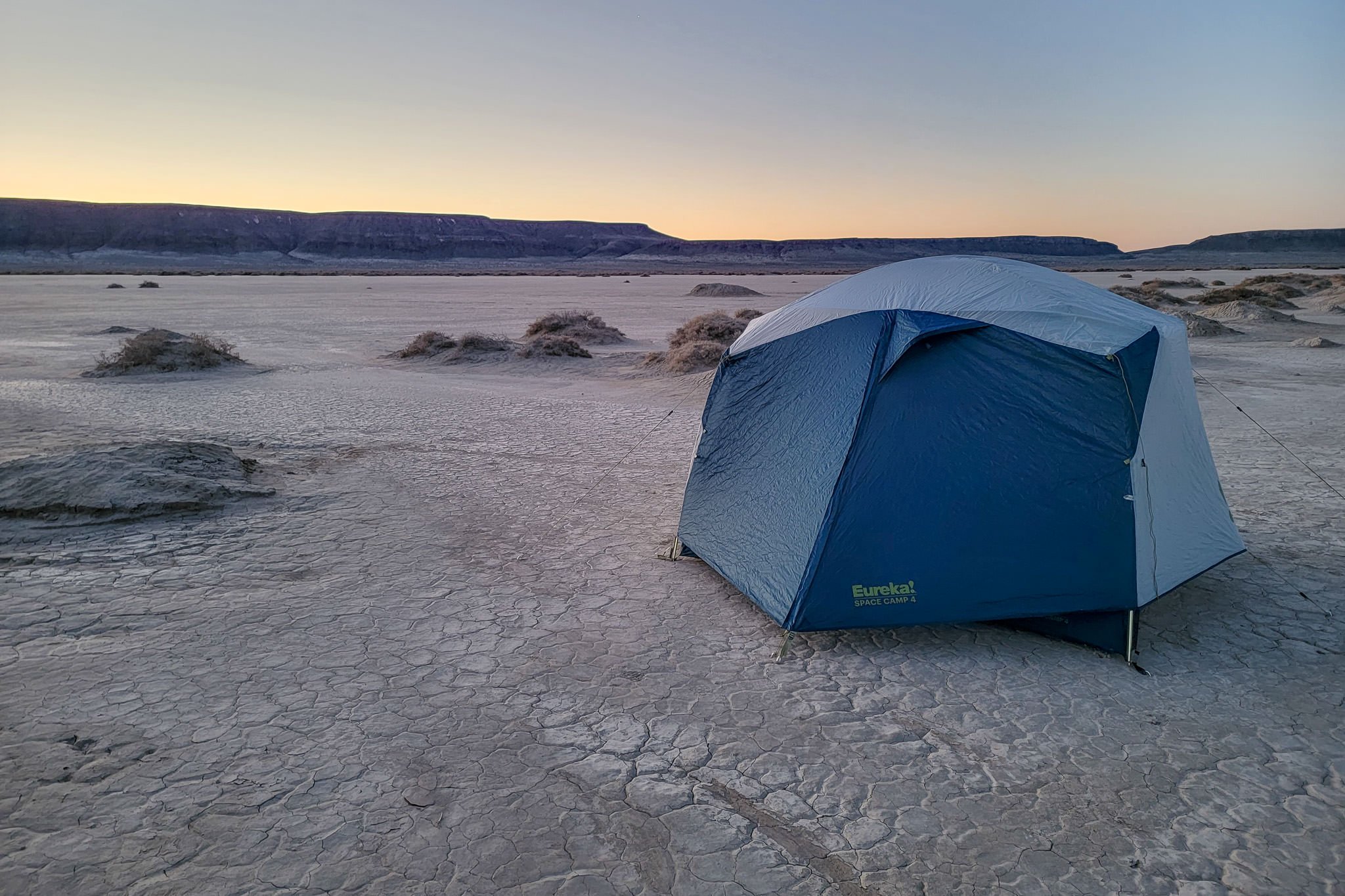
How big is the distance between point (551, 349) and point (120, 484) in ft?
41.5

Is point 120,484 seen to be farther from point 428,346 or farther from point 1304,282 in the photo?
point 1304,282

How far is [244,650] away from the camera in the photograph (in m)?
5.09

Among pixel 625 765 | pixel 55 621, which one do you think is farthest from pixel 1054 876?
pixel 55 621

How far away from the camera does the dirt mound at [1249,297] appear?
96.2ft

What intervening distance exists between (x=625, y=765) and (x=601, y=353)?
18495 millimetres

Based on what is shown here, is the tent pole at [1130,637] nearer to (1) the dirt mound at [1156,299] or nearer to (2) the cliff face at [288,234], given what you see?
(1) the dirt mound at [1156,299]

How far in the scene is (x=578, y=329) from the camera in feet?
79.5

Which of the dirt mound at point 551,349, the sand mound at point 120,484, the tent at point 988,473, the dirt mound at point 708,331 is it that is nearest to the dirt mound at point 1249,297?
the dirt mound at point 708,331

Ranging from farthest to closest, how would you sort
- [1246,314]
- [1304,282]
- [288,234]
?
[288,234]
[1304,282]
[1246,314]

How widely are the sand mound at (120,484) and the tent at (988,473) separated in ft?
17.7

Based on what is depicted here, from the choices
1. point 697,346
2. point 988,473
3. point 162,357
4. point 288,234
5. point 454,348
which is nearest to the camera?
point 988,473

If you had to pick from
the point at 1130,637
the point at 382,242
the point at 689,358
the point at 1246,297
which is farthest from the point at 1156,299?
the point at 382,242

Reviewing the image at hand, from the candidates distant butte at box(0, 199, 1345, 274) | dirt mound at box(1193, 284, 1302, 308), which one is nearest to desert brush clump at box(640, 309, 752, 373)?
dirt mound at box(1193, 284, 1302, 308)

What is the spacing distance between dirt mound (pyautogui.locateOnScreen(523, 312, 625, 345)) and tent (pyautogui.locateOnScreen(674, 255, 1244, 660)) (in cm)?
1862
